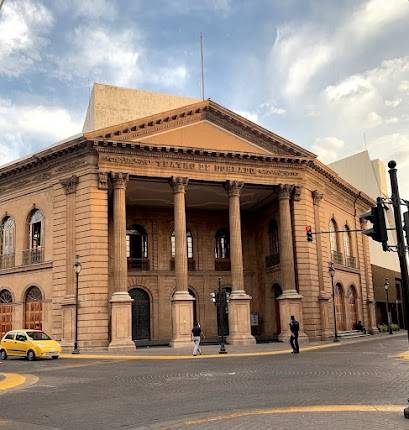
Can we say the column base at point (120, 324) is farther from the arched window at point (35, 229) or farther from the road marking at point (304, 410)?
the road marking at point (304, 410)

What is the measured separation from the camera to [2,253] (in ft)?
120

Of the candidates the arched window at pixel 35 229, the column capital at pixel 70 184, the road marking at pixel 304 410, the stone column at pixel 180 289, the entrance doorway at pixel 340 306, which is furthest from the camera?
the entrance doorway at pixel 340 306

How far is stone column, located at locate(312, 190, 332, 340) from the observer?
1367 inches

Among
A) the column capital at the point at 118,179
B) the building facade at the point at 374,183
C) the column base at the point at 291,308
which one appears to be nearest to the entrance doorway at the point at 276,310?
the column base at the point at 291,308

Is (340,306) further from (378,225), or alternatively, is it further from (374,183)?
(378,225)

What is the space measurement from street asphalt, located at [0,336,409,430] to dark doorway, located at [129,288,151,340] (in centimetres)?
1752

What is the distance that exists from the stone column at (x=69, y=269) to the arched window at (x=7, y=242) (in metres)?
6.32

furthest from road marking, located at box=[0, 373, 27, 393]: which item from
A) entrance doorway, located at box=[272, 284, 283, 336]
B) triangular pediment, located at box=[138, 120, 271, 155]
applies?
entrance doorway, located at box=[272, 284, 283, 336]

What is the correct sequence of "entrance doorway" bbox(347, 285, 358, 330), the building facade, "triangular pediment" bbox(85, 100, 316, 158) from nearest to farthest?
"triangular pediment" bbox(85, 100, 316, 158)
"entrance doorway" bbox(347, 285, 358, 330)
the building facade

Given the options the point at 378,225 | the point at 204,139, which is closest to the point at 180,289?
the point at 204,139

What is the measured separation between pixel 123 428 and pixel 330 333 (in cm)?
2814

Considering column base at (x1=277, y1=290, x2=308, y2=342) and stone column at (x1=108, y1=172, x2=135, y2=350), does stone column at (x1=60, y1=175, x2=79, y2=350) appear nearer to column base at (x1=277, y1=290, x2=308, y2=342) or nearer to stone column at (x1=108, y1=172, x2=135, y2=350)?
stone column at (x1=108, y1=172, x2=135, y2=350)

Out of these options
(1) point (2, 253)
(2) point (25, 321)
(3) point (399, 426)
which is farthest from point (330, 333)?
(3) point (399, 426)

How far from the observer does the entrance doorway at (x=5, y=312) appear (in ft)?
114
